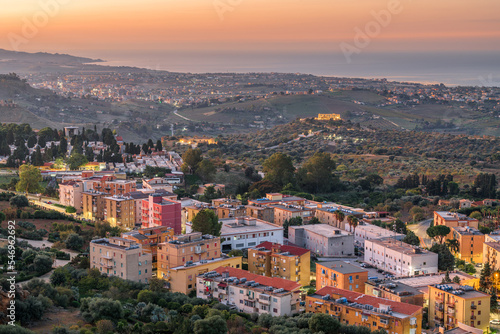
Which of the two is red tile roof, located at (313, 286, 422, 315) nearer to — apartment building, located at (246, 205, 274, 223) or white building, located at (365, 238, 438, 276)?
white building, located at (365, 238, 438, 276)

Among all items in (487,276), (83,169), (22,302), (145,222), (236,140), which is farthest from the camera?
(236,140)

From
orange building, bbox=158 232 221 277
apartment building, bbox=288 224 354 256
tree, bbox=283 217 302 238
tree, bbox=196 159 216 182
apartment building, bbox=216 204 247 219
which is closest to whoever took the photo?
orange building, bbox=158 232 221 277

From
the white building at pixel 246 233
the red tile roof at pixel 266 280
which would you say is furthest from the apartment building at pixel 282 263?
the white building at pixel 246 233

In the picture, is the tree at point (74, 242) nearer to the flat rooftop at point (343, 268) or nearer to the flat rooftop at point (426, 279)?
the flat rooftop at point (343, 268)

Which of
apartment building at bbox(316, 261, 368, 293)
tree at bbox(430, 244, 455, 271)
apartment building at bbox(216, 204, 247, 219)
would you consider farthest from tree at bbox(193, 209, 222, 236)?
tree at bbox(430, 244, 455, 271)

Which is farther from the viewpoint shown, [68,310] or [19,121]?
[19,121]

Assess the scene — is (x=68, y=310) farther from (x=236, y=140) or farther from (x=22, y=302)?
(x=236, y=140)

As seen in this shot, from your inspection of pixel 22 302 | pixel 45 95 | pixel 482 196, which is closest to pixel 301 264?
pixel 22 302
